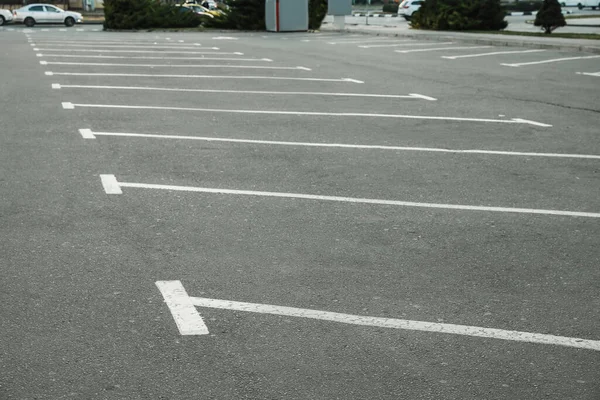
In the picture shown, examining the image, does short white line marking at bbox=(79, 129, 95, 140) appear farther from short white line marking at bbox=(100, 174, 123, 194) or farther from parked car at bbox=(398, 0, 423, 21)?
parked car at bbox=(398, 0, 423, 21)

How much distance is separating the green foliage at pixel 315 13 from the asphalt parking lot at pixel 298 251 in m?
28.4

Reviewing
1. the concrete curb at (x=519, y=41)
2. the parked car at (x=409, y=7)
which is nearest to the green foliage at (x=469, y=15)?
the concrete curb at (x=519, y=41)

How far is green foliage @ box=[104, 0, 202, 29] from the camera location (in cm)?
4253

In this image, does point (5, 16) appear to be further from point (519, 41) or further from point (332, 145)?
point (332, 145)

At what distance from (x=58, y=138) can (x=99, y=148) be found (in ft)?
2.94

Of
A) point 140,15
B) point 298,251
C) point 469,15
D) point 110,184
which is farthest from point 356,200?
point 140,15

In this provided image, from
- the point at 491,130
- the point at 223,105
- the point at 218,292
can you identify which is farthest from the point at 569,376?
the point at 223,105

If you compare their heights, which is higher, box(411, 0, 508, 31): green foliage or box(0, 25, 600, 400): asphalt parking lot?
box(411, 0, 508, 31): green foliage

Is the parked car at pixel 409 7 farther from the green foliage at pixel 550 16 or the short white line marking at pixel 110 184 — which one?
the short white line marking at pixel 110 184

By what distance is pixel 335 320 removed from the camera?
4781 millimetres

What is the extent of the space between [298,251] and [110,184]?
248 centimetres

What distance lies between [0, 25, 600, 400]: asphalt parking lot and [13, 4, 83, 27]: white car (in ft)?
141

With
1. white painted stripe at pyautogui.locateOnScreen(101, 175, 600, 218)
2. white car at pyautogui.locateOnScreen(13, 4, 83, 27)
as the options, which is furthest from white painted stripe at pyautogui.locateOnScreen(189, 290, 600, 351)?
white car at pyautogui.locateOnScreen(13, 4, 83, 27)

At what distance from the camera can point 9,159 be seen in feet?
29.1
